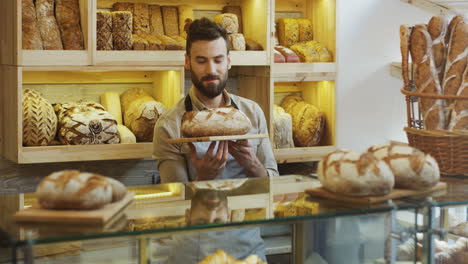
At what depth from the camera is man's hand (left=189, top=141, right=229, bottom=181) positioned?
2.31 m

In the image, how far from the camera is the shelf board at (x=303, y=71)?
337 centimetres

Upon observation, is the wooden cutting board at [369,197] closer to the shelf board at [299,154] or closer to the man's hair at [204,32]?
the man's hair at [204,32]

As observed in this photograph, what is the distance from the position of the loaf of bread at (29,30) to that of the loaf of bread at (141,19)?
0.50 metres

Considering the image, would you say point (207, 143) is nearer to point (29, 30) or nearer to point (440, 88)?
point (29, 30)

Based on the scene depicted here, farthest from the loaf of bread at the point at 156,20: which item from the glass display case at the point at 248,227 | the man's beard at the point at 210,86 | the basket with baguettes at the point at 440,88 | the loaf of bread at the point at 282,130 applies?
the glass display case at the point at 248,227

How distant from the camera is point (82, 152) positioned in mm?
2934

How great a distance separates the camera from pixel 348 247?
143cm

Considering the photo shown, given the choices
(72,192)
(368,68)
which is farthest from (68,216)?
(368,68)

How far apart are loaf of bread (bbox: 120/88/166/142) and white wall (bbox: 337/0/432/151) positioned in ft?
3.95

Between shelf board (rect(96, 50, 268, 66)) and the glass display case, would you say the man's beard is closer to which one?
shelf board (rect(96, 50, 268, 66))

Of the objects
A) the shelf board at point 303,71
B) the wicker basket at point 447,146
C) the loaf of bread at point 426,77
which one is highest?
the shelf board at point 303,71

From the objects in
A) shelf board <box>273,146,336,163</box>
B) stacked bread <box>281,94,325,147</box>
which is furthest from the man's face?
stacked bread <box>281,94,325,147</box>

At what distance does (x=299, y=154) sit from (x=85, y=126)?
1.12 metres

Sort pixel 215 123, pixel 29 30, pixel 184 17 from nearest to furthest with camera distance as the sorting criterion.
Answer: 1. pixel 215 123
2. pixel 29 30
3. pixel 184 17
